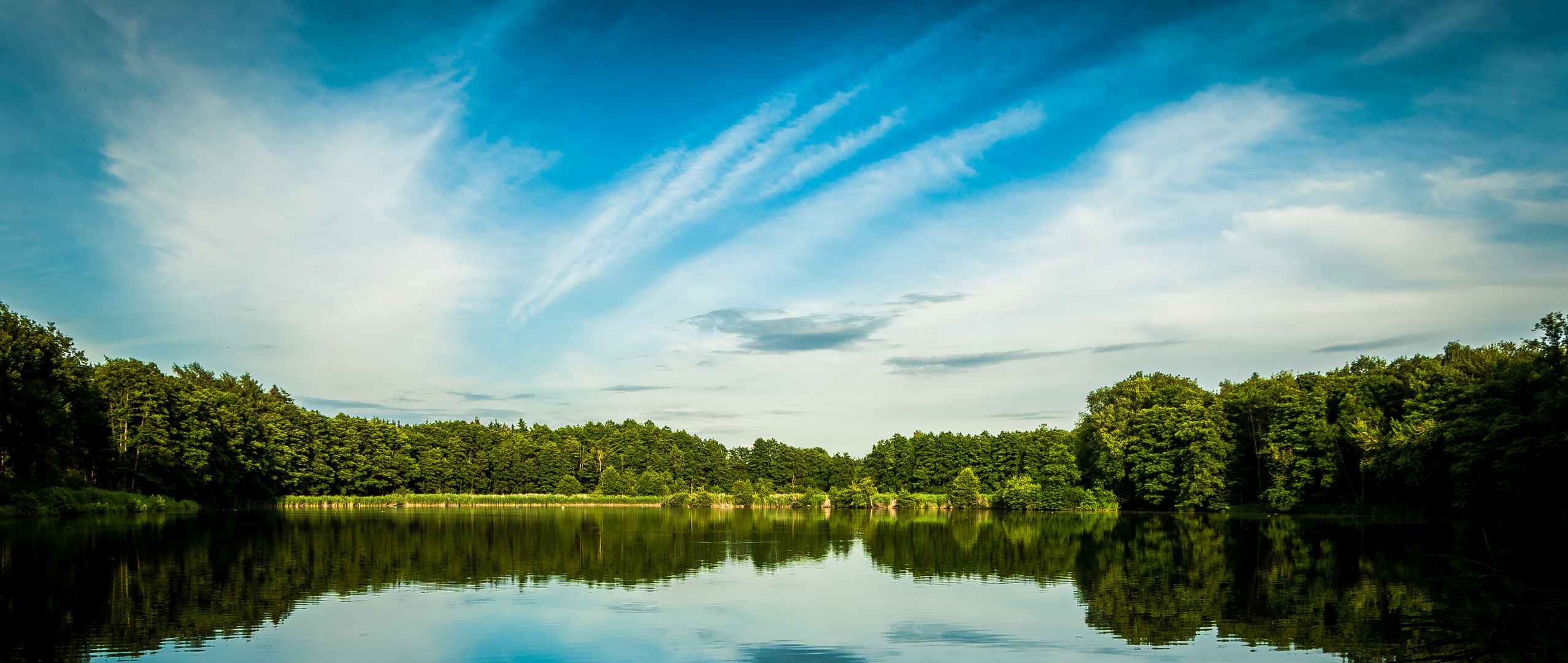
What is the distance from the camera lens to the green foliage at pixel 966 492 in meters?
73.2

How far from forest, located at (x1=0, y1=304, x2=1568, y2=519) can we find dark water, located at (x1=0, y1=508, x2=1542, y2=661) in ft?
18.2

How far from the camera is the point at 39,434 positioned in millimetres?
41562

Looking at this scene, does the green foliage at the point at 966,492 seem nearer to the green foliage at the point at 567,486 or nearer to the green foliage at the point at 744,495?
the green foliage at the point at 744,495

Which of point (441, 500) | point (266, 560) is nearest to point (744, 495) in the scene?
point (441, 500)

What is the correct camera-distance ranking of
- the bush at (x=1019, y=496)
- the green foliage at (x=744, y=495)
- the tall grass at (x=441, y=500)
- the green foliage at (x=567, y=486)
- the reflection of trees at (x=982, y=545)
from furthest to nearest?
the green foliage at (x=567, y=486), the green foliage at (x=744, y=495), the tall grass at (x=441, y=500), the bush at (x=1019, y=496), the reflection of trees at (x=982, y=545)

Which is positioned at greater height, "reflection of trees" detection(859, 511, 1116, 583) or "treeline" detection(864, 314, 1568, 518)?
"treeline" detection(864, 314, 1568, 518)

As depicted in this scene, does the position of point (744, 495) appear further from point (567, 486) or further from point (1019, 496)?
point (1019, 496)

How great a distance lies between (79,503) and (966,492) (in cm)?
6034

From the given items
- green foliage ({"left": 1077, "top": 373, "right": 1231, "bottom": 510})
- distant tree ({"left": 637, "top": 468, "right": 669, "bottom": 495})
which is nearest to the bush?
green foliage ({"left": 1077, "top": 373, "right": 1231, "bottom": 510})

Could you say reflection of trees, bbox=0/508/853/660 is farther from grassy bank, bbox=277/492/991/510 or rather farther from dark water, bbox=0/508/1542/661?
grassy bank, bbox=277/492/991/510

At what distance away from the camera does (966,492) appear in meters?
73.1

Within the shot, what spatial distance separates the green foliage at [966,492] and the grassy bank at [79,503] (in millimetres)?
58050

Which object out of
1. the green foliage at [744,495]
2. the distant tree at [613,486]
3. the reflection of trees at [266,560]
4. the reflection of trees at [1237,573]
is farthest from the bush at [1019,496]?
the distant tree at [613,486]

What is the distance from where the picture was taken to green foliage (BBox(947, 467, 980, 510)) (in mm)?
73188
